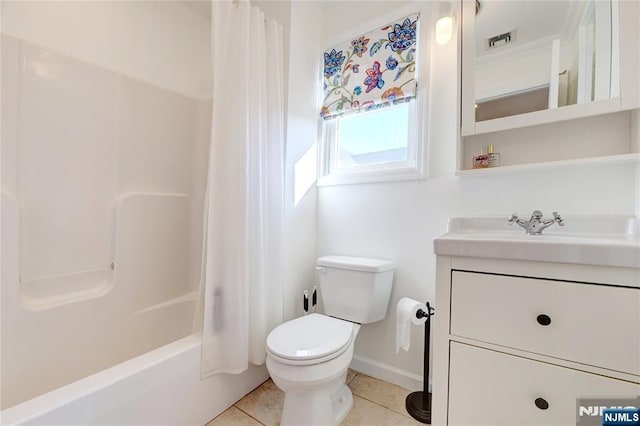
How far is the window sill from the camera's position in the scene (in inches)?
57.8

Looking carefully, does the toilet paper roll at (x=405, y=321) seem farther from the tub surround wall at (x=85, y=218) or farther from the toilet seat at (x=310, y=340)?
the tub surround wall at (x=85, y=218)

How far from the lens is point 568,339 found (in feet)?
2.32

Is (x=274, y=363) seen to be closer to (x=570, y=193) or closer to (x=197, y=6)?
(x=570, y=193)

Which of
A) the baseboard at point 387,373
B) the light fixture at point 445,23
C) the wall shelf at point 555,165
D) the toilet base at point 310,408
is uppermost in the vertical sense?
the light fixture at point 445,23

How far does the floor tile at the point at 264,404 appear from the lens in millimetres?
1262

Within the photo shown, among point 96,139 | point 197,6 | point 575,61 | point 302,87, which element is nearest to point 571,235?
point 575,61

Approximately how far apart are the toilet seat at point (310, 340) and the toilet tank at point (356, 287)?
11 cm

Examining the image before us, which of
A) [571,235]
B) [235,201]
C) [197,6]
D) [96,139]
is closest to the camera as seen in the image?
[571,235]

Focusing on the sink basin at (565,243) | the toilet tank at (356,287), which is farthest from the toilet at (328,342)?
the sink basin at (565,243)

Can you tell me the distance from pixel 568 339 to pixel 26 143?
7.22 feet

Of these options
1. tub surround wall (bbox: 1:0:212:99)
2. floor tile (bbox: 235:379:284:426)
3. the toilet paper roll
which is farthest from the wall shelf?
tub surround wall (bbox: 1:0:212:99)

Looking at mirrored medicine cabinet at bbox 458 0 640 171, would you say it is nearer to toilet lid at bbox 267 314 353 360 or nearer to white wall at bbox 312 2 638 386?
white wall at bbox 312 2 638 386

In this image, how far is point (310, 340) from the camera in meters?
1.15

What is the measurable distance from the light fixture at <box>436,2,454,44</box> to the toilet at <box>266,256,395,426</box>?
1190 millimetres
